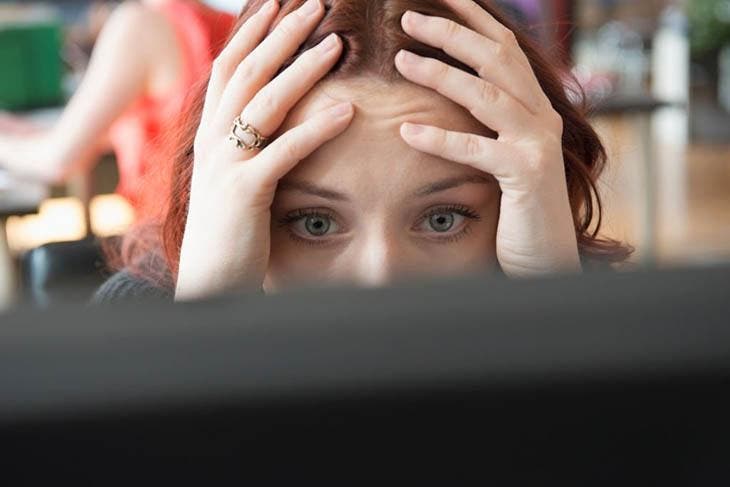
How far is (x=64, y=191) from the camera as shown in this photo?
3.70 meters

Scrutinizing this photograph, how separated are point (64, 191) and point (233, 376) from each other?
3.65 m

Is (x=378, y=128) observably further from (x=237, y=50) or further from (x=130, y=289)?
(x=130, y=289)

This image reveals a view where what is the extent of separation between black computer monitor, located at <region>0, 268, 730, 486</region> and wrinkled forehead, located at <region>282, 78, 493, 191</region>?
23.1 inches

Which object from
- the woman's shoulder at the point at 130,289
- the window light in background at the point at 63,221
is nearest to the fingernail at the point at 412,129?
the woman's shoulder at the point at 130,289

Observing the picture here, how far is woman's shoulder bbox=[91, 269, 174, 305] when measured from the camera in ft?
3.66

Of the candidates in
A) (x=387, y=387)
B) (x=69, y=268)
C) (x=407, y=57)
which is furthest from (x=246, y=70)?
(x=69, y=268)

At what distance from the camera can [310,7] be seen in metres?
0.81

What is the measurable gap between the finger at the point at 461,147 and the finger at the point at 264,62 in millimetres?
101

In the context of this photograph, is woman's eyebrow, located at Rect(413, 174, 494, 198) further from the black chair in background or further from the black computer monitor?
the black chair in background

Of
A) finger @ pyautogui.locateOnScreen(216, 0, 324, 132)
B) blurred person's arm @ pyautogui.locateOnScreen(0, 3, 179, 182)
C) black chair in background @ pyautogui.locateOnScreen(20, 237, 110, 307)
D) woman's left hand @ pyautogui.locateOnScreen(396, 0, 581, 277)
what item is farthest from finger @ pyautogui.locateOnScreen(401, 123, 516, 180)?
blurred person's arm @ pyautogui.locateOnScreen(0, 3, 179, 182)

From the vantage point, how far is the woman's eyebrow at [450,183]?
0.79m

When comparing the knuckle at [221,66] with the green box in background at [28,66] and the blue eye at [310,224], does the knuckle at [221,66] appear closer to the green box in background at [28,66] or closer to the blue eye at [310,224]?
the blue eye at [310,224]

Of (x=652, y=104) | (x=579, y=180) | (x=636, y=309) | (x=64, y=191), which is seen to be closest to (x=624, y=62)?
(x=652, y=104)

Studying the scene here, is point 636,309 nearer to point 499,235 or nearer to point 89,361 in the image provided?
point 89,361
